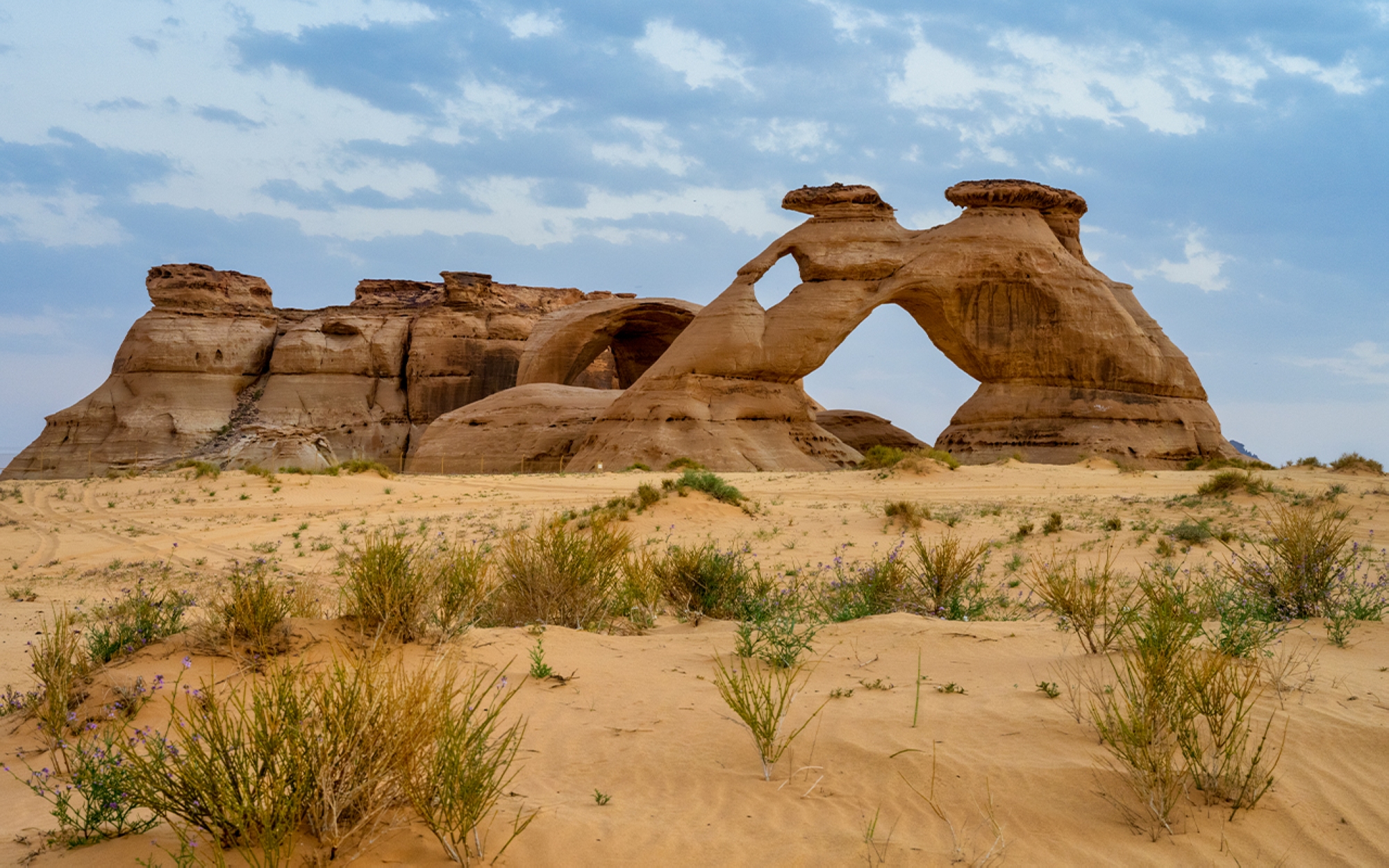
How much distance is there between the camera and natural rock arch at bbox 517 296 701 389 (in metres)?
33.7

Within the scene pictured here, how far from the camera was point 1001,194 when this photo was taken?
88.2 ft

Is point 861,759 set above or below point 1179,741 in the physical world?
below

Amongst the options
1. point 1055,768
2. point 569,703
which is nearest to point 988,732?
point 1055,768

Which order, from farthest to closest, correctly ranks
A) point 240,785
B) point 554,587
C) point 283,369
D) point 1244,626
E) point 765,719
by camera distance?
1. point 283,369
2. point 554,587
3. point 1244,626
4. point 765,719
5. point 240,785

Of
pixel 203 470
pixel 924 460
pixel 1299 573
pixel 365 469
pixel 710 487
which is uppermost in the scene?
pixel 924 460

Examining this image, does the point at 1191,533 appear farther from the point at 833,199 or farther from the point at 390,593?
the point at 833,199

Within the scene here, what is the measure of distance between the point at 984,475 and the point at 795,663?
50.7 feet

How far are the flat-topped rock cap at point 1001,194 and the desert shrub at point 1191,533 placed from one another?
62.7 ft

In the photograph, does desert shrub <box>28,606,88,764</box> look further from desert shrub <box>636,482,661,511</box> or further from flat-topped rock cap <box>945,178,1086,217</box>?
flat-topped rock cap <box>945,178,1086,217</box>

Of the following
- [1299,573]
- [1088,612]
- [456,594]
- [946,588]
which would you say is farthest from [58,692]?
[1299,573]

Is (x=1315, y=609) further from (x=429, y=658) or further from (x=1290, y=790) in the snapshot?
(x=429, y=658)

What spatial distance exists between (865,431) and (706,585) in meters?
26.3

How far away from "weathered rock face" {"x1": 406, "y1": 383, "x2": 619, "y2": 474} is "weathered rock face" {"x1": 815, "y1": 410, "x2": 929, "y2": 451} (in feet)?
26.0

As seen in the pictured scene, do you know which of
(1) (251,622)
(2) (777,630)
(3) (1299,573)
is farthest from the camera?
(3) (1299,573)
